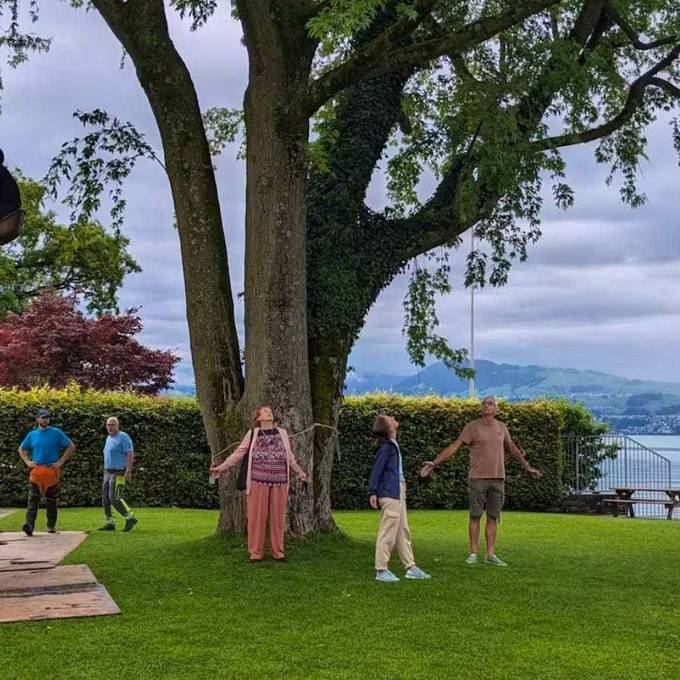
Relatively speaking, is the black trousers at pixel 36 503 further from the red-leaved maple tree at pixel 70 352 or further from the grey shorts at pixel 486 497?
the red-leaved maple tree at pixel 70 352

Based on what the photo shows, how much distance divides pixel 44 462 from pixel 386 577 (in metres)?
6.52

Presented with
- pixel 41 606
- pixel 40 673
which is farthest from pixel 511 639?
pixel 41 606

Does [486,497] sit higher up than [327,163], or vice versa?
[327,163]

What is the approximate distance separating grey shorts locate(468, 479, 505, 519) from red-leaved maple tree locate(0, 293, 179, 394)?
67.5ft

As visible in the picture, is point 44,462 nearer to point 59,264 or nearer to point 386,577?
point 386,577

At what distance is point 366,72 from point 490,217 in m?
3.41

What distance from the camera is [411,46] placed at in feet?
31.0

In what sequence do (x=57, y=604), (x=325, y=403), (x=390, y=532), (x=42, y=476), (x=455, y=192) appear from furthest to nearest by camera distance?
(x=42, y=476) < (x=455, y=192) < (x=325, y=403) < (x=390, y=532) < (x=57, y=604)

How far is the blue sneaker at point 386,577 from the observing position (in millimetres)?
8789

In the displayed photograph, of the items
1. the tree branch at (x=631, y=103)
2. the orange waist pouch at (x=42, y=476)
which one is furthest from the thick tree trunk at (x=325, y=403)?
the orange waist pouch at (x=42, y=476)

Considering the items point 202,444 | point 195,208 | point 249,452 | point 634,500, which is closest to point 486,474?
point 249,452

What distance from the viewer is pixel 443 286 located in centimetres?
1346

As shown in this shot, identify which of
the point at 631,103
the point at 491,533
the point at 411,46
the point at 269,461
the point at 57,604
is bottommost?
the point at 57,604

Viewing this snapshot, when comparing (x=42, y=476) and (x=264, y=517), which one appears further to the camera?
(x=42, y=476)
